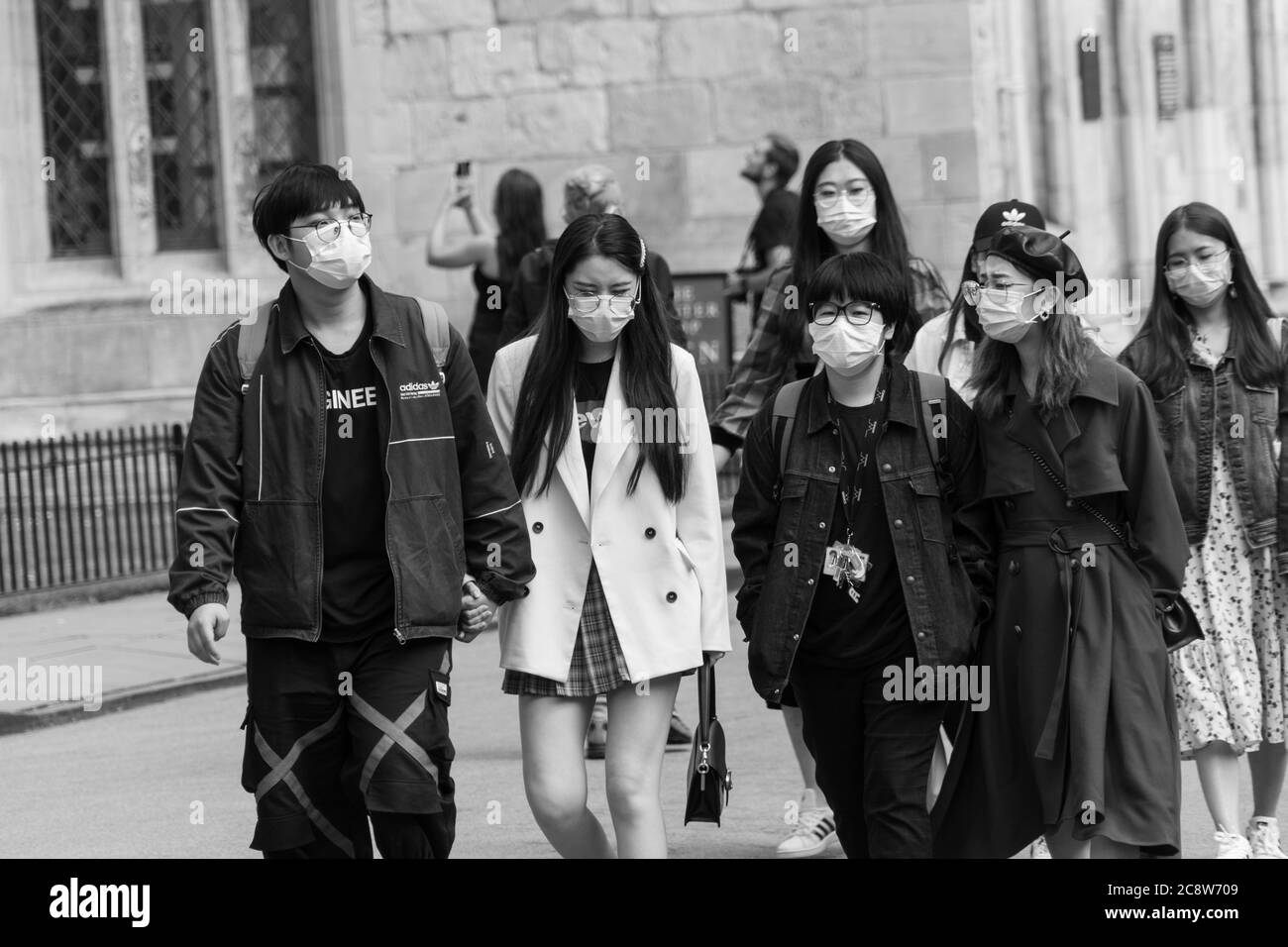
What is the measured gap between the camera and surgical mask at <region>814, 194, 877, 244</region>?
274 inches

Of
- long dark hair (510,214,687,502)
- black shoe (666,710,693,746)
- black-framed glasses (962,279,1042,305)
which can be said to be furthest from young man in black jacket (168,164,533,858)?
black shoe (666,710,693,746)

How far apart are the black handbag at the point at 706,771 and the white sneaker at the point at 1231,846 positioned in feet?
5.27

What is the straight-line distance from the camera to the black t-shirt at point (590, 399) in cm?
577

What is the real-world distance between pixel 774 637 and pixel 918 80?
10671 millimetres

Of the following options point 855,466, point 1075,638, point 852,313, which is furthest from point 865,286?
point 1075,638

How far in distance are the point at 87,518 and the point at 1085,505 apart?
10.9 metres

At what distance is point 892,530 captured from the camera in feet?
18.0

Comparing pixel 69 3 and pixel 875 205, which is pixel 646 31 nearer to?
pixel 69 3

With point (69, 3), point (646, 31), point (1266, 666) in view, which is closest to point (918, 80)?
point (646, 31)

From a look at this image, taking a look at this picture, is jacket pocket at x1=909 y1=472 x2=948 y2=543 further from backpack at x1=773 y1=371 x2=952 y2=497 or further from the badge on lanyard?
the badge on lanyard

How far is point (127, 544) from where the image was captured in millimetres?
14086

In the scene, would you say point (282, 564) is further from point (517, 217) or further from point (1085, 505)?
point (517, 217)

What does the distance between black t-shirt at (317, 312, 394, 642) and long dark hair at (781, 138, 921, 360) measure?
2.11 meters

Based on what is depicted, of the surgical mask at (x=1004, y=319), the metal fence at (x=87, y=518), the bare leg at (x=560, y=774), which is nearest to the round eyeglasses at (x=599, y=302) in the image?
the surgical mask at (x=1004, y=319)
